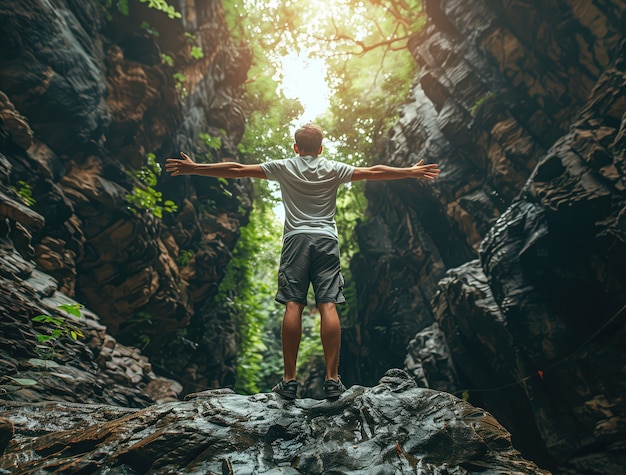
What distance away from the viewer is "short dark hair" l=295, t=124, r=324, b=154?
13.1ft

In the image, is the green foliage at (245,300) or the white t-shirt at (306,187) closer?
the white t-shirt at (306,187)

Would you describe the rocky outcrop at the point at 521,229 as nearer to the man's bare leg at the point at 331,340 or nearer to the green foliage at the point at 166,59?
the man's bare leg at the point at 331,340

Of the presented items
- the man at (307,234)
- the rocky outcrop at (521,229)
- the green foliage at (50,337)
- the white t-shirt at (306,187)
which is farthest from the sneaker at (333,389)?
the rocky outcrop at (521,229)

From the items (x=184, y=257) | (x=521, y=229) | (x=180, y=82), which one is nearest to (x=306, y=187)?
(x=521, y=229)

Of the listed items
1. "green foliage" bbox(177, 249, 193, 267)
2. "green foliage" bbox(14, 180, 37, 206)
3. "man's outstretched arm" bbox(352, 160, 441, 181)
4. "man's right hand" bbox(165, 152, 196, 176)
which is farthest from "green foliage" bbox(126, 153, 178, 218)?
"man's outstretched arm" bbox(352, 160, 441, 181)

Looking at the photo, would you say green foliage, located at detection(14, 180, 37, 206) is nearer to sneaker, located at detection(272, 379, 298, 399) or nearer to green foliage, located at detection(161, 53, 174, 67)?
sneaker, located at detection(272, 379, 298, 399)

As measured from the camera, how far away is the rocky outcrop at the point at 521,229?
20.7ft

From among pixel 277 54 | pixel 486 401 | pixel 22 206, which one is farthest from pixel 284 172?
pixel 277 54

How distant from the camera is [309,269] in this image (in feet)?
11.9

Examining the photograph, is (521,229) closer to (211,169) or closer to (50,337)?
(211,169)

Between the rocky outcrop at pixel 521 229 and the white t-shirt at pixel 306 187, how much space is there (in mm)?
5281

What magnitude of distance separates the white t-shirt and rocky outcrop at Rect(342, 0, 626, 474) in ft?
17.3

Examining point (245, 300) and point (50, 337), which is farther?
point (245, 300)

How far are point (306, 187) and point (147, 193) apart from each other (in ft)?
20.8
